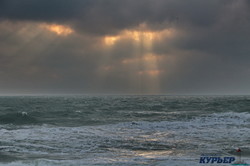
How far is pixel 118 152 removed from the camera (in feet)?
39.9

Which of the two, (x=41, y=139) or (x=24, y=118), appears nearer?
(x=41, y=139)

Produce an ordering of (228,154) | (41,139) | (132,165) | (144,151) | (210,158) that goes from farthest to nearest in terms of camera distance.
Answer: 1. (41,139)
2. (144,151)
3. (228,154)
4. (210,158)
5. (132,165)

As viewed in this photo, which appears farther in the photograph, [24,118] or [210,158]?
[24,118]

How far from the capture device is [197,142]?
14625 mm

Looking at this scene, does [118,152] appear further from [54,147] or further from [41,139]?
[41,139]

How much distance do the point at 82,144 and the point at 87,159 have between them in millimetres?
3584

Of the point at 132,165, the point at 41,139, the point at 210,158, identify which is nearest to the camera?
the point at 132,165

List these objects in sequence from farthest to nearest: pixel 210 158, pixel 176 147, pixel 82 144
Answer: pixel 82 144 → pixel 176 147 → pixel 210 158

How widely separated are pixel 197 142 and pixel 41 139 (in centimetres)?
887

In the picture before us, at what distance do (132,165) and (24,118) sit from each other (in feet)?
73.8

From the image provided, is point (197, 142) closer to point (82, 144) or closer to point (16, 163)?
point (82, 144)

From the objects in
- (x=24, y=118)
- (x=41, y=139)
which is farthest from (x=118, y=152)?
(x=24, y=118)

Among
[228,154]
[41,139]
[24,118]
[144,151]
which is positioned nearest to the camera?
[228,154]

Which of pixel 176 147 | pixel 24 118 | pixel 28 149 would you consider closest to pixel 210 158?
pixel 176 147
